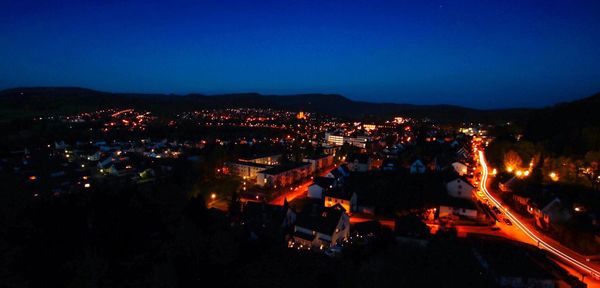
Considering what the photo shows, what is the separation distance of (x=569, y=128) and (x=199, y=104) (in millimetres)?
86868

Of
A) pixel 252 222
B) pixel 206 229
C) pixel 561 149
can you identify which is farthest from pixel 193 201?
pixel 561 149

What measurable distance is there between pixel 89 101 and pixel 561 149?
77.9 meters

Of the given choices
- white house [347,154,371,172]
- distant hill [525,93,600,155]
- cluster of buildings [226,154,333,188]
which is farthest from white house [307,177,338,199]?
distant hill [525,93,600,155]

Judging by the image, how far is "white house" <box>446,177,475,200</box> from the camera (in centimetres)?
1800

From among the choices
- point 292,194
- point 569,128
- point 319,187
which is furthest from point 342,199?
point 569,128

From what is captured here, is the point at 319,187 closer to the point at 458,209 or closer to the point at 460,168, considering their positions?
the point at 458,209

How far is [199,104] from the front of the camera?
96.4m

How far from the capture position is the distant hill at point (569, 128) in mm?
18578

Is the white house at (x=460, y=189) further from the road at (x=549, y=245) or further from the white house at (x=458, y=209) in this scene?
the white house at (x=458, y=209)

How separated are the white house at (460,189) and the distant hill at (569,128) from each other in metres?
5.77

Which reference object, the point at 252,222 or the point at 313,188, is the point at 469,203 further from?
the point at 252,222

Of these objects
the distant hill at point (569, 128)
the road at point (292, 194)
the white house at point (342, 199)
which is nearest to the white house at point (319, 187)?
the road at point (292, 194)

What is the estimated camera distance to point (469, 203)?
1562cm

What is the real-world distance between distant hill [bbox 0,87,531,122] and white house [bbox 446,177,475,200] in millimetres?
54616
